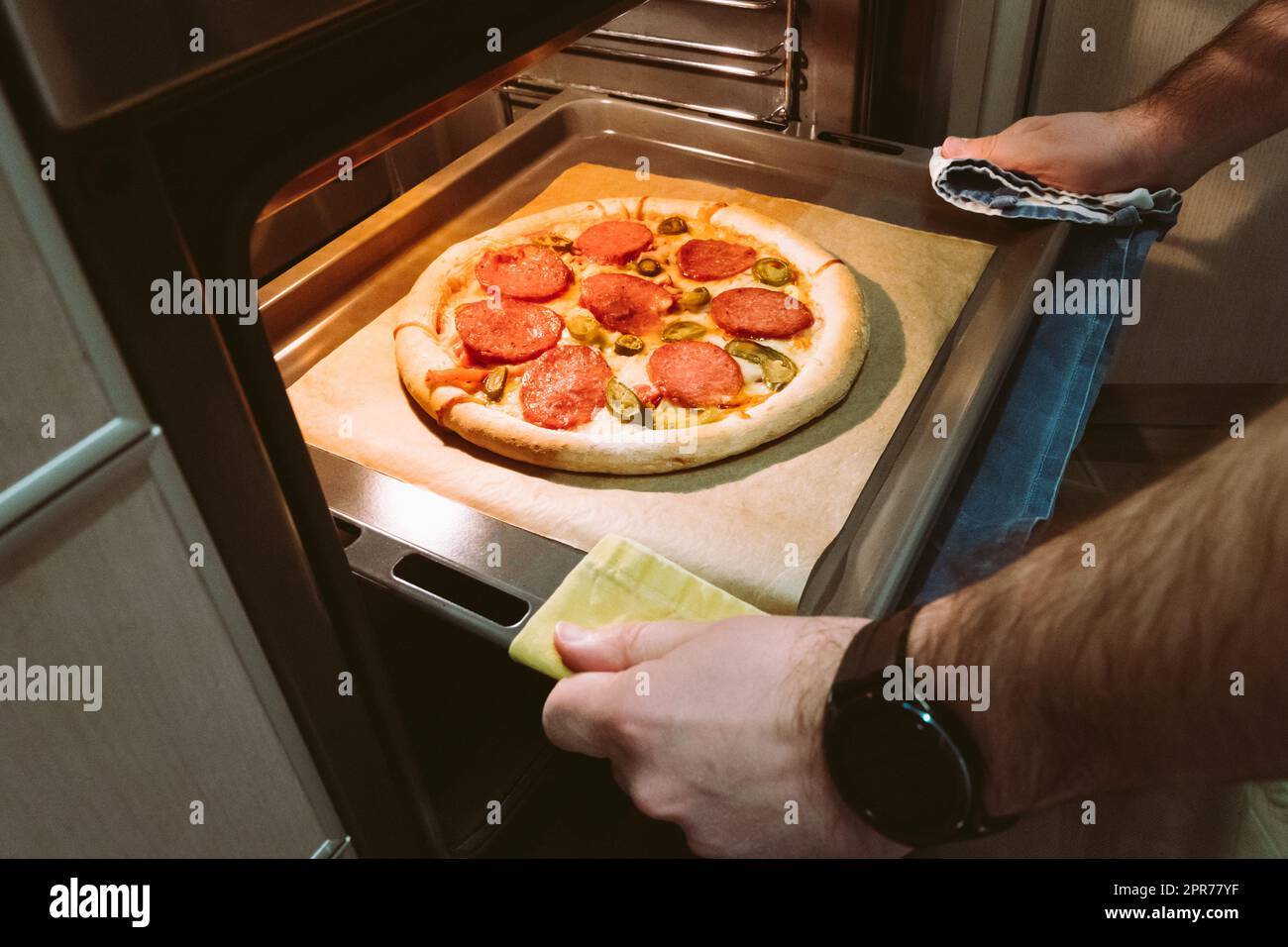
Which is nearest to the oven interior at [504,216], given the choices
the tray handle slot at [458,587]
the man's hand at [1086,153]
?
the tray handle slot at [458,587]

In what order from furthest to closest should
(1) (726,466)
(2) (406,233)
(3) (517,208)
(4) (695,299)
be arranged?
(3) (517,208) → (2) (406,233) → (4) (695,299) → (1) (726,466)

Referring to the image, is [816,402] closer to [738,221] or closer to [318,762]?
[738,221]

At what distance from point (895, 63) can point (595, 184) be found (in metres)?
0.55

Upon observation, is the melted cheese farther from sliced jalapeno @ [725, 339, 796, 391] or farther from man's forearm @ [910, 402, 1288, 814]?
man's forearm @ [910, 402, 1288, 814]

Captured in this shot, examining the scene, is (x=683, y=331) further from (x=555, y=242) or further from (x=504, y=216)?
(x=504, y=216)

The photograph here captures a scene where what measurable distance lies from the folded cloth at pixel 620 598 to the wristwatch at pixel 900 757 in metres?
0.20

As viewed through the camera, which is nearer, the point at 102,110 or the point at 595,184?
the point at 102,110

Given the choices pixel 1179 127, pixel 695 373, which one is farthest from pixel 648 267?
pixel 1179 127

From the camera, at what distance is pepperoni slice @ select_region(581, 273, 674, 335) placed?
1278mm

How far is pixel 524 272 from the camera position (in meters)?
1.33

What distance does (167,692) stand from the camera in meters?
0.56

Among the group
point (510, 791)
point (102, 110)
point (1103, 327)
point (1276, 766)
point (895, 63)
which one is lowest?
point (510, 791)

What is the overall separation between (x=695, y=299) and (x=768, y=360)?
7.2 inches
